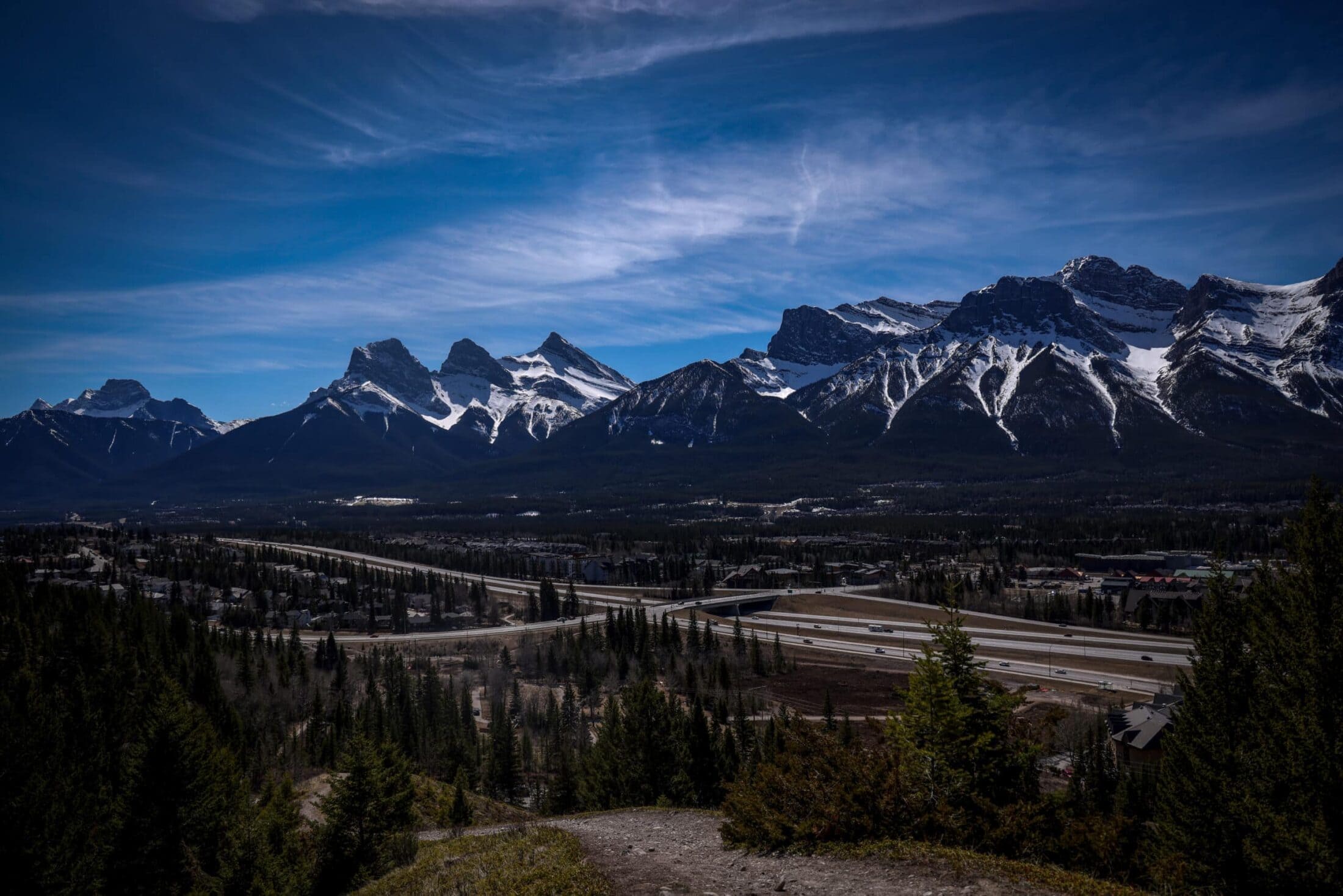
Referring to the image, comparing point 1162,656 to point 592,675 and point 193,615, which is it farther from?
point 193,615

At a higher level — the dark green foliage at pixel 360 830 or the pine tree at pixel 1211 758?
the pine tree at pixel 1211 758

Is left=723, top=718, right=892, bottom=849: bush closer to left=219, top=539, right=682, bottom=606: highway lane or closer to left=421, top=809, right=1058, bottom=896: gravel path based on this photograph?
left=421, top=809, right=1058, bottom=896: gravel path

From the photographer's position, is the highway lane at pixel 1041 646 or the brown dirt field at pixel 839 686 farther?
the highway lane at pixel 1041 646

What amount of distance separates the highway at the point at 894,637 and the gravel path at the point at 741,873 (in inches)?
1851

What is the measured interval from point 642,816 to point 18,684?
30349mm

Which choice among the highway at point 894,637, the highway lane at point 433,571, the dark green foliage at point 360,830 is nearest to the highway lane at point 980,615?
the highway at point 894,637

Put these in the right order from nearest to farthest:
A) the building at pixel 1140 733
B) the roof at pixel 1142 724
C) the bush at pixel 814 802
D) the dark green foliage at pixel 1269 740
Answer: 1. the bush at pixel 814 802
2. the dark green foliage at pixel 1269 740
3. the building at pixel 1140 733
4. the roof at pixel 1142 724

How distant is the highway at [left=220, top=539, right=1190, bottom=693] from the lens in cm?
7181

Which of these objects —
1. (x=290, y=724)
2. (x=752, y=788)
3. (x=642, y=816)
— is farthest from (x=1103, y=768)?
(x=290, y=724)

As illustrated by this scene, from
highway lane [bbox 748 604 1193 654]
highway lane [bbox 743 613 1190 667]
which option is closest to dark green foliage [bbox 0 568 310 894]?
highway lane [bbox 743 613 1190 667]

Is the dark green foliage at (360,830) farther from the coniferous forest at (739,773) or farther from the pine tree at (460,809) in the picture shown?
the pine tree at (460,809)

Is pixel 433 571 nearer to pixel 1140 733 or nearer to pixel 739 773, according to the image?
pixel 739 773

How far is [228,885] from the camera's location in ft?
75.6

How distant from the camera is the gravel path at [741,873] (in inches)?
534
